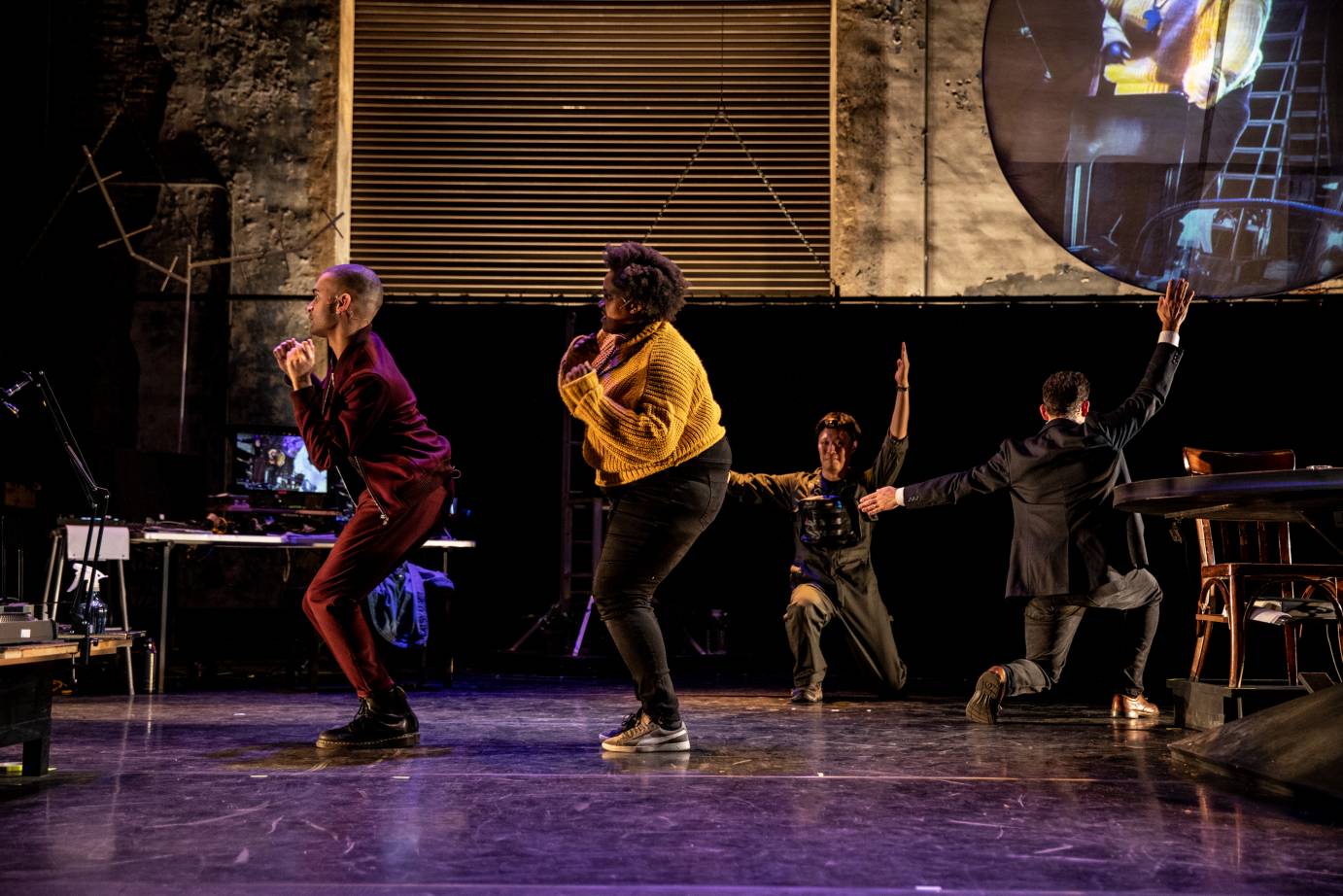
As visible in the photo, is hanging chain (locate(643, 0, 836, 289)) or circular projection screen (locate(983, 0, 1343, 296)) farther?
hanging chain (locate(643, 0, 836, 289))

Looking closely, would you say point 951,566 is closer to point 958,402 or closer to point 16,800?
point 958,402

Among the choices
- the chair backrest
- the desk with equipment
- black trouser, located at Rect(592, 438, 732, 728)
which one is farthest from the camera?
the desk with equipment

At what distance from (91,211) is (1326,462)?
8239 millimetres

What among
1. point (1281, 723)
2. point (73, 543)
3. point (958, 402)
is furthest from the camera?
point (958, 402)

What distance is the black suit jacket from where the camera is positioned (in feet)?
16.2

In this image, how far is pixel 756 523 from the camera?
8.04 metres

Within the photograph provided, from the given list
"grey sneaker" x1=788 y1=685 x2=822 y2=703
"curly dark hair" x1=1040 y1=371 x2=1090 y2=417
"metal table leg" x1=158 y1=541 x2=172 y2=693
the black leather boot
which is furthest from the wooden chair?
"metal table leg" x1=158 y1=541 x2=172 y2=693

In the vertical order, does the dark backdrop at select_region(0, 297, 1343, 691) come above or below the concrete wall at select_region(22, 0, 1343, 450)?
below

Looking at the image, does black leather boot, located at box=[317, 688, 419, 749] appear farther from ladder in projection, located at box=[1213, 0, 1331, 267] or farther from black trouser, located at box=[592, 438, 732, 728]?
ladder in projection, located at box=[1213, 0, 1331, 267]

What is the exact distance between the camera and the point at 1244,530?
548 centimetres

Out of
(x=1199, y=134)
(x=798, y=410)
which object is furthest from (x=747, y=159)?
(x=1199, y=134)

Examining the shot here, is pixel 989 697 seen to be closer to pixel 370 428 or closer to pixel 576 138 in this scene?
pixel 370 428

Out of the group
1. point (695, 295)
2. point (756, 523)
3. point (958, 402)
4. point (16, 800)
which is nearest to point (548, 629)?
point (756, 523)

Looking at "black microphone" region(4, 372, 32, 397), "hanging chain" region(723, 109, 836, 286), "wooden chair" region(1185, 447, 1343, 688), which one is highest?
"hanging chain" region(723, 109, 836, 286)
